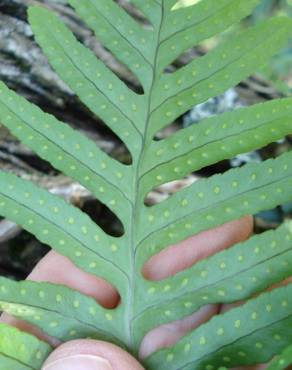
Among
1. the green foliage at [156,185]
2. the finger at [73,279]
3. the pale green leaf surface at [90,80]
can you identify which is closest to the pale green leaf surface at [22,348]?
the green foliage at [156,185]

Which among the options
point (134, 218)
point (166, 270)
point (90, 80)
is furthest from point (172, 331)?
point (90, 80)

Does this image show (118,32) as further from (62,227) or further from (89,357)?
(89,357)

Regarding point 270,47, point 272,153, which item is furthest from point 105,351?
point 272,153

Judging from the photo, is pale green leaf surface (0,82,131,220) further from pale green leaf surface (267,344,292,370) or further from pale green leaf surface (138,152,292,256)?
pale green leaf surface (267,344,292,370)

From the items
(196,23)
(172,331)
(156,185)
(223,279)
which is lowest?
(172,331)

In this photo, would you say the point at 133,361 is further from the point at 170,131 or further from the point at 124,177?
the point at 170,131

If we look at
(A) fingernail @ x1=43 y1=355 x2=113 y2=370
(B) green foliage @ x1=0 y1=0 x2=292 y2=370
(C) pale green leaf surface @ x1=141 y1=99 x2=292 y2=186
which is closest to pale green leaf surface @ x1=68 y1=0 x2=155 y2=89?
(B) green foliage @ x1=0 y1=0 x2=292 y2=370

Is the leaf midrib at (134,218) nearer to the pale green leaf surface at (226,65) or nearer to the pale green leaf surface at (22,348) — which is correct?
the pale green leaf surface at (226,65)
